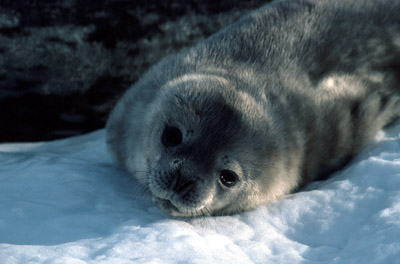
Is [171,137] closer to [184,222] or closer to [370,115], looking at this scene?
[184,222]

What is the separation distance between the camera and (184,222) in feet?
9.99

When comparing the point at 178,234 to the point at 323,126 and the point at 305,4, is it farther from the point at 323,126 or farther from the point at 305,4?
the point at 305,4

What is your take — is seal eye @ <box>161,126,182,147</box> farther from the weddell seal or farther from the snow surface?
the snow surface

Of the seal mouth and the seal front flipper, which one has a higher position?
the seal front flipper

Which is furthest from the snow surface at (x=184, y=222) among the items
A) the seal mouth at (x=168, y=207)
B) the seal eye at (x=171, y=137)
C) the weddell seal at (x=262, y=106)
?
the seal eye at (x=171, y=137)

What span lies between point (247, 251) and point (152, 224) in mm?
519

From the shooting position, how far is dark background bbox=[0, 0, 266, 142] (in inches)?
178

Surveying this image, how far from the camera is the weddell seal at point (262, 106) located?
122 inches

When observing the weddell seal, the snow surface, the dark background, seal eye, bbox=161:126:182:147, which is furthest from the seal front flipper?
the dark background

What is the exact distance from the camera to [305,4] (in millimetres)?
4219

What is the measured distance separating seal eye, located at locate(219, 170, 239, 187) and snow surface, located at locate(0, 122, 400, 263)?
0.19 metres

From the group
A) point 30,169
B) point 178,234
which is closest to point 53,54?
point 30,169

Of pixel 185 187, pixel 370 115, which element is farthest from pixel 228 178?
pixel 370 115

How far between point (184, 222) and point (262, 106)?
86 centimetres
